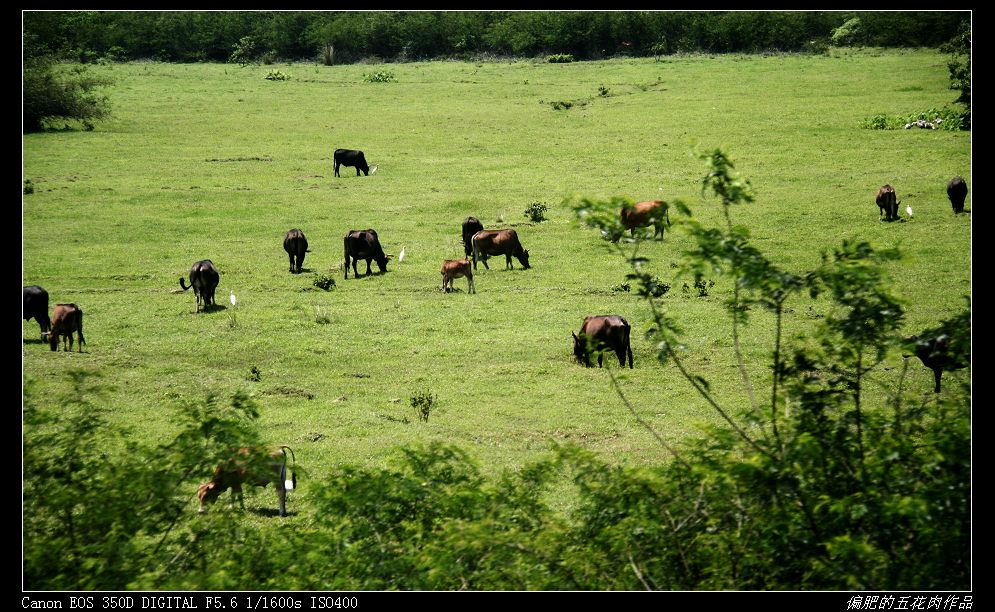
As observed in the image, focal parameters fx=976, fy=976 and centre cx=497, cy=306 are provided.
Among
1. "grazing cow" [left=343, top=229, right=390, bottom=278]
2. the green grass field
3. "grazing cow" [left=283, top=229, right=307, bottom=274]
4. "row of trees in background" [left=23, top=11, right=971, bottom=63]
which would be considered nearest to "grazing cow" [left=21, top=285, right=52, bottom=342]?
the green grass field

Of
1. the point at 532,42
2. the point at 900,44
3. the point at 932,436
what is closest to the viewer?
the point at 932,436

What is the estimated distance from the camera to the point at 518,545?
8.16m

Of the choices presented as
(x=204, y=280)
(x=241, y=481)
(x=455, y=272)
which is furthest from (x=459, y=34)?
(x=241, y=481)

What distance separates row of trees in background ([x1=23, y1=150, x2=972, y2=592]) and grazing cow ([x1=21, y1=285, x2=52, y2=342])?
44.7 feet

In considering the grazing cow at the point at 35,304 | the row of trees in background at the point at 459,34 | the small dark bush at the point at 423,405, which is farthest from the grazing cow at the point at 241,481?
the row of trees in background at the point at 459,34

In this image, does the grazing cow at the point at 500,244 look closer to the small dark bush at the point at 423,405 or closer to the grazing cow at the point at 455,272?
the grazing cow at the point at 455,272

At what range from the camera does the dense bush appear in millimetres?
47156

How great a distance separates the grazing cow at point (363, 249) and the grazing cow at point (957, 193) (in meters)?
A: 18.0

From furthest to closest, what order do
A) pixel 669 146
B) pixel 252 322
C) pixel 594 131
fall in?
1. pixel 594 131
2. pixel 669 146
3. pixel 252 322

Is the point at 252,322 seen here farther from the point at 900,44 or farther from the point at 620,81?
the point at 900,44

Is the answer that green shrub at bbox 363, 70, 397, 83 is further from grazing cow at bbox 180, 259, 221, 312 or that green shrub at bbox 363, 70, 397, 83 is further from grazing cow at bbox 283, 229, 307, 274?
grazing cow at bbox 180, 259, 221, 312

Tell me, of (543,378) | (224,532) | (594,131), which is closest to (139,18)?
(594,131)

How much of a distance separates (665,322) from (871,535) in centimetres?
236

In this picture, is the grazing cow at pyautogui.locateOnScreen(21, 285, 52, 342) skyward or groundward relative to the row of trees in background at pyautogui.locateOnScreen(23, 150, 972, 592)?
skyward
